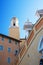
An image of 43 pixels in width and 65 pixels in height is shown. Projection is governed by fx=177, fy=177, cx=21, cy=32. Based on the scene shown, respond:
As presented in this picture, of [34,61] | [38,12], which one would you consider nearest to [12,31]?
[38,12]

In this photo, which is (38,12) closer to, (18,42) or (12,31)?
(18,42)

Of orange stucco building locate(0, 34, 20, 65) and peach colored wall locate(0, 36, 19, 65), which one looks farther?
orange stucco building locate(0, 34, 20, 65)

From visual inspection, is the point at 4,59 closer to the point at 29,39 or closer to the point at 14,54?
the point at 14,54

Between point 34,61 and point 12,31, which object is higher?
point 12,31

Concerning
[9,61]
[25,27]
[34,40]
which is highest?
[25,27]

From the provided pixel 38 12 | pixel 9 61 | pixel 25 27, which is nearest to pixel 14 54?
pixel 9 61

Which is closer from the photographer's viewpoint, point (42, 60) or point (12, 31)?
point (42, 60)

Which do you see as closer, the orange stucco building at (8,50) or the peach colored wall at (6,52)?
the peach colored wall at (6,52)

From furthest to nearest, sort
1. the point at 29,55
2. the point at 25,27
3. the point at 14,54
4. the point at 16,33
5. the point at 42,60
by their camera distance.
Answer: the point at 16,33 < the point at 14,54 < the point at 25,27 < the point at 29,55 < the point at 42,60

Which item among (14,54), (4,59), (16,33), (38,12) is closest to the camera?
(38,12)

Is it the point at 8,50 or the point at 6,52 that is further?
the point at 8,50

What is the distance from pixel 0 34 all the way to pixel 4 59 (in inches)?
270

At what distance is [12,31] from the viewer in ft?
189

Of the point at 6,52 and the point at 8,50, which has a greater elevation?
the point at 8,50
